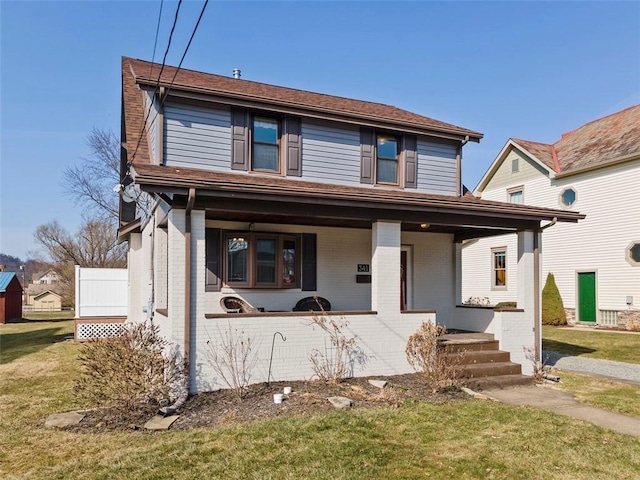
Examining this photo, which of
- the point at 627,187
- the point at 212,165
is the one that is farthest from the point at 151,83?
the point at 627,187

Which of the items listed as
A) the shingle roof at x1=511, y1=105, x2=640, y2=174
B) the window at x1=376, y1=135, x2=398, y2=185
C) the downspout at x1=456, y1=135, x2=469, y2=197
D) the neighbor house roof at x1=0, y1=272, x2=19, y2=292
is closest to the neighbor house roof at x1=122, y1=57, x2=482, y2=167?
the downspout at x1=456, y1=135, x2=469, y2=197

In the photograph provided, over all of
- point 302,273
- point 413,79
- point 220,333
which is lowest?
point 220,333

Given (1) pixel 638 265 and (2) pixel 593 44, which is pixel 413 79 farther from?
(1) pixel 638 265

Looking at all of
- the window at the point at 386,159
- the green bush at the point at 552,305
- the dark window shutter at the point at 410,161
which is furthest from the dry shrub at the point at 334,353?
the green bush at the point at 552,305

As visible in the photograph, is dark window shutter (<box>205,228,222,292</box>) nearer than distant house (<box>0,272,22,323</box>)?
Yes

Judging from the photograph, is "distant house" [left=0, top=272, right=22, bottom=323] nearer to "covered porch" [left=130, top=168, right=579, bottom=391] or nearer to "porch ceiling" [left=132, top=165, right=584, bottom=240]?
"covered porch" [left=130, top=168, right=579, bottom=391]

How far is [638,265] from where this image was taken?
1684 cm

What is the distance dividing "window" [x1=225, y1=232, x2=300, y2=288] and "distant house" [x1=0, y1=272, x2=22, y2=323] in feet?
65.1

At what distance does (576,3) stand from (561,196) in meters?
10.5

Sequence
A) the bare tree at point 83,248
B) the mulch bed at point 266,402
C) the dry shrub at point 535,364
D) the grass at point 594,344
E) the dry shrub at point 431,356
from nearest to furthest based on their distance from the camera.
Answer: the mulch bed at point 266,402 → the dry shrub at point 431,356 → the dry shrub at point 535,364 → the grass at point 594,344 → the bare tree at point 83,248

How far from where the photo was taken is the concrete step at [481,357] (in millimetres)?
8245

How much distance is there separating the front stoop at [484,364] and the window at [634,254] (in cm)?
1155

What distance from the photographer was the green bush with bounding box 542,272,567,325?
62.3 ft

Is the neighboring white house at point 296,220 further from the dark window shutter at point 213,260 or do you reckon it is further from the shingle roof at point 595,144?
the shingle roof at point 595,144
